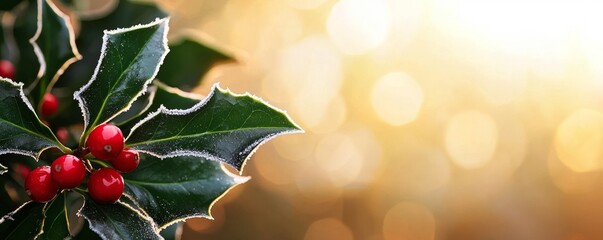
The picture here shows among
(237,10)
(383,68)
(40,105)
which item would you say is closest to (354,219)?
(383,68)

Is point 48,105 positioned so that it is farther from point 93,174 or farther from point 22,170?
point 93,174

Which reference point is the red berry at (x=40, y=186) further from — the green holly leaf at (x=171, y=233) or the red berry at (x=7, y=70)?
the red berry at (x=7, y=70)

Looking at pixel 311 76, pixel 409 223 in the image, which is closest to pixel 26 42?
pixel 311 76

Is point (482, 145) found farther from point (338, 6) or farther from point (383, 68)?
point (338, 6)

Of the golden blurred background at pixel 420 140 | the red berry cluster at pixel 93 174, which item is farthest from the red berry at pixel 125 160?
the golden blurred background at pixel 420 140

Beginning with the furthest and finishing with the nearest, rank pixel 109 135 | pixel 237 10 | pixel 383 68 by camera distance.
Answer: pixel 383 68 → pixel 237 10 → pixel 109 135
